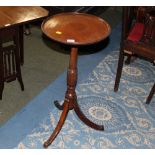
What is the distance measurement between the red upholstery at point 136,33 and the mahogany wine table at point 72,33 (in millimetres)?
606

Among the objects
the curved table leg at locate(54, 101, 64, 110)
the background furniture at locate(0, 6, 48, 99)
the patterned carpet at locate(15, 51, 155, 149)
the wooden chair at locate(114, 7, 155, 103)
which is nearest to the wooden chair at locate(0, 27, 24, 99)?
the background furniture at locate(0, 6, 48, 99)

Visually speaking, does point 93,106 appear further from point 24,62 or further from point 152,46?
point 24,62

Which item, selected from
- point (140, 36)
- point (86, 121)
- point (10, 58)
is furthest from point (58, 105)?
point (140, 36)

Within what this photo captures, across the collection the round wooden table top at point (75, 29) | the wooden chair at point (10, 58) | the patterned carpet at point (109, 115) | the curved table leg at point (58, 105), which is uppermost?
the round wooden table top at point (75, 29)

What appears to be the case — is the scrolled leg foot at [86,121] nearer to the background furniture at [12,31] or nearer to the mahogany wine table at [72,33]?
the mahogany wine table at [72,33]

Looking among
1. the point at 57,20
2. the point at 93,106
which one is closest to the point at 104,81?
the point at 93,106

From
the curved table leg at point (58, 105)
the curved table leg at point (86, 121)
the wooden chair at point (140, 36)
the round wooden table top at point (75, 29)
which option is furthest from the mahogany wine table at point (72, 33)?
the wooden chair at point (140, 36)

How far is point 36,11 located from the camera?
101 inches

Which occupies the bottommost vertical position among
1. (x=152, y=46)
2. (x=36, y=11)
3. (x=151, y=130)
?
(x=151, y=130)

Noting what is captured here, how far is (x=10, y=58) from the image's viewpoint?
8.82ft

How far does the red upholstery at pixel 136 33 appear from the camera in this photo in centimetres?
270

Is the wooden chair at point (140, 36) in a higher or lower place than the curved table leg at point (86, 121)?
higher

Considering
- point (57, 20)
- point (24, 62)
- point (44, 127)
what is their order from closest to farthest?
1. point (57, 20)
2. point (44, 127)
3. point (24, 62)
